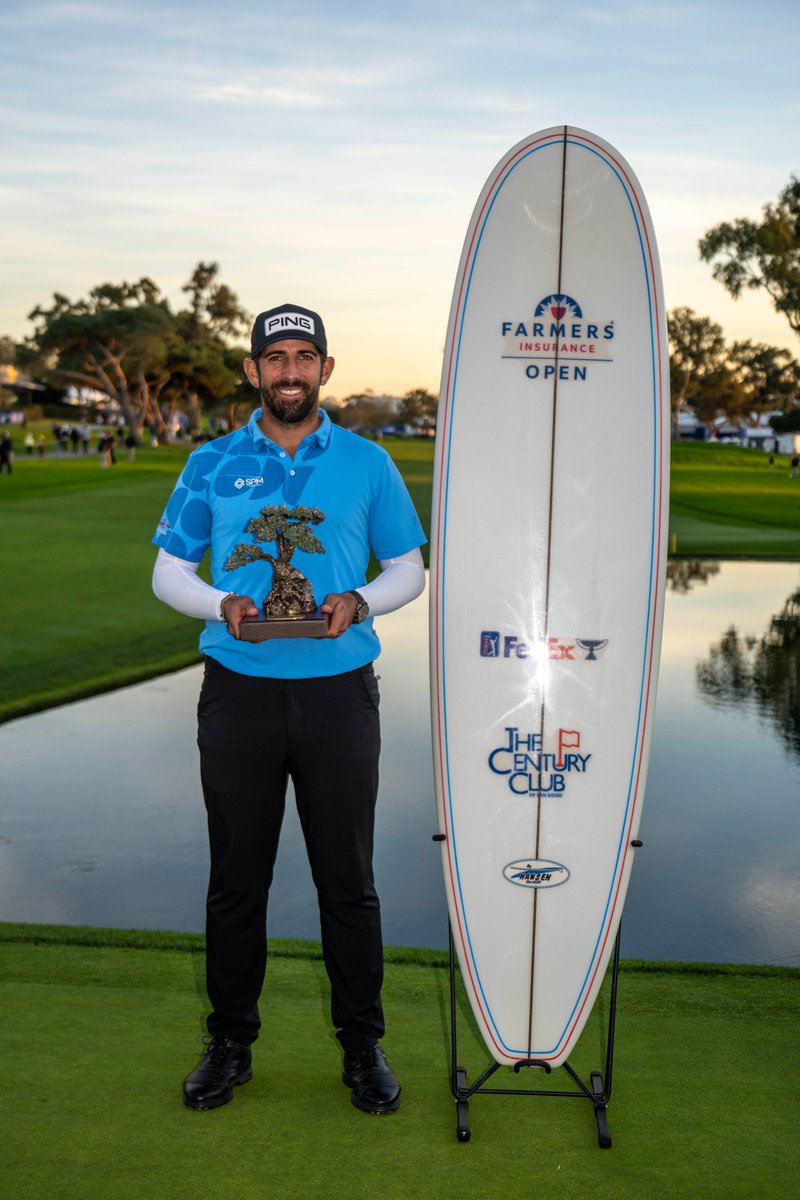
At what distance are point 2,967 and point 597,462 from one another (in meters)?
2.60

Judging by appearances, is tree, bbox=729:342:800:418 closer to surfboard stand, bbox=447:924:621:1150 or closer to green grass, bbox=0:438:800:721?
green grass, bbox=0:438:800:721

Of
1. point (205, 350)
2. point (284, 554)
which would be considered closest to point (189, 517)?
point (284, 554)

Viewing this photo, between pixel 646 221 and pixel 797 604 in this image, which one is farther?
pixel 797 604

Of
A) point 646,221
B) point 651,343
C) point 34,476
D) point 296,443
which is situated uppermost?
point 646,221

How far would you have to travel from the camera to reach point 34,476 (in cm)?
4306

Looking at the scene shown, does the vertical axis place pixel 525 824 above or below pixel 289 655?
below

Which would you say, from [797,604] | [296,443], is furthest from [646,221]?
[797,604]

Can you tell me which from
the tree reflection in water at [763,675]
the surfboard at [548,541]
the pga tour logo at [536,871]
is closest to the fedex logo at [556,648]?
the surfboard at [548,541]

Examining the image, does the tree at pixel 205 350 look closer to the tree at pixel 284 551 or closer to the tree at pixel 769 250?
the tree at pixel 769 250

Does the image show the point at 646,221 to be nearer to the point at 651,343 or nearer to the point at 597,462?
the point at 651,343

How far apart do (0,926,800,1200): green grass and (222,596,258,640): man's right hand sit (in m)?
1.25

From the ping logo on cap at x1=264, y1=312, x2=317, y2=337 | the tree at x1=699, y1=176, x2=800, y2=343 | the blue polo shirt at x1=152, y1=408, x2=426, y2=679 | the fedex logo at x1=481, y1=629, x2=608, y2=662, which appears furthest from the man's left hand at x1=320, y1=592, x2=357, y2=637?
the tree at x1=699, y1=176, x2=800, y2=343

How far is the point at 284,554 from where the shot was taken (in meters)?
3.12

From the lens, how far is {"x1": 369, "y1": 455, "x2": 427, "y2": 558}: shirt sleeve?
3.29 meters
